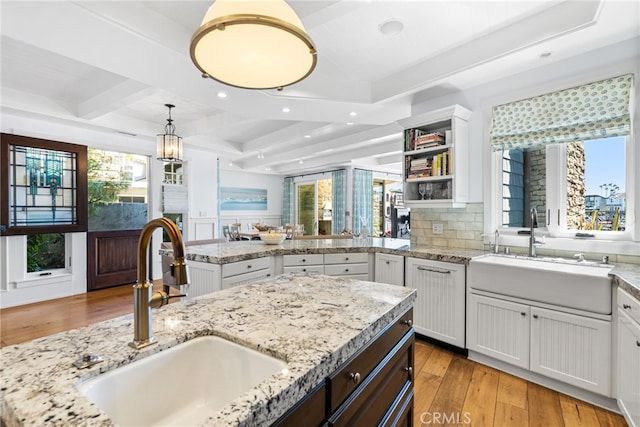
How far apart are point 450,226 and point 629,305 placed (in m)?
1.64

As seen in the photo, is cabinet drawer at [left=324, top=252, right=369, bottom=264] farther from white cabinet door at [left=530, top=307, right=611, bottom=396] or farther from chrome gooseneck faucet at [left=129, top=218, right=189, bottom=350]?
chrome gooseneck faucet at [left=129, top=218, right=189, bottom=350]

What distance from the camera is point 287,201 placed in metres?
9.71

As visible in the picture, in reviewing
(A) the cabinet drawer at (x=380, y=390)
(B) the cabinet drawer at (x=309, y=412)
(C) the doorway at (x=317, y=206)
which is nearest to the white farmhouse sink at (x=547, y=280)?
(A) the cabinet drawer at (x=380, y=390)

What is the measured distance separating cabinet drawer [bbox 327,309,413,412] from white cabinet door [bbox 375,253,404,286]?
173 centimetres

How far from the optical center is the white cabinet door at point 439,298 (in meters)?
2.64

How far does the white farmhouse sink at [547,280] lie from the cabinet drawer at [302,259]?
1383 millimetres

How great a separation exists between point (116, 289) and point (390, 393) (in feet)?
17.4

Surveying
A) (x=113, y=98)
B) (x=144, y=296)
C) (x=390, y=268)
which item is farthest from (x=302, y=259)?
(x=113, y=98)

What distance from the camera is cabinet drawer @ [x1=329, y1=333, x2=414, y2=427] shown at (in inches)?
35.7

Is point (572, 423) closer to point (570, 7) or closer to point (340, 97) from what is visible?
point (570, 7)

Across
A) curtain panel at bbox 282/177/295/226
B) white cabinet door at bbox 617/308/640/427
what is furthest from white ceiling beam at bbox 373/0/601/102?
curtain panel at bbox 282/177/295/226

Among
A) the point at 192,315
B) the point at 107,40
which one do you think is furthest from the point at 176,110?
the point at 192,315

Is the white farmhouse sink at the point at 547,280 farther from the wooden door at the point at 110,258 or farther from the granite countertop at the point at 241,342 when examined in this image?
the wooden door at the point at 110,258

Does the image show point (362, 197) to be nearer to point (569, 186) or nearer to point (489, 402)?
point (569, 186)
